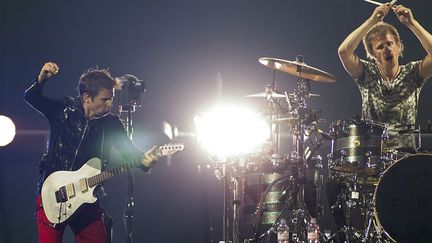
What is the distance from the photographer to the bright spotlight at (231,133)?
5367 millimetres

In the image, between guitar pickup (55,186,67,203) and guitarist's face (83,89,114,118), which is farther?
guitarist's face (83,89,114,118)

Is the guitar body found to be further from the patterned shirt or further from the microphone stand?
the patterned shirt

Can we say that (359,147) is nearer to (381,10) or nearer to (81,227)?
(381,10)

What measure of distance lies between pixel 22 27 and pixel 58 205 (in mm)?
3199

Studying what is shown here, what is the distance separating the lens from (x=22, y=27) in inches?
259

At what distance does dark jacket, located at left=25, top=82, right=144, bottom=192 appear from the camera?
422 centimetres

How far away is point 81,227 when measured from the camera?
414 cm

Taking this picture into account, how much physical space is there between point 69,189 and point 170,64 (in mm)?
2932

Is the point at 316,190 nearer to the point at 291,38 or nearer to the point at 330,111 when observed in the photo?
the point at 330,111

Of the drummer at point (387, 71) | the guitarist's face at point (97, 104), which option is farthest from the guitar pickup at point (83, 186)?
the drummer at point (387, 71)

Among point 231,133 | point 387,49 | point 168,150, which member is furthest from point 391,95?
point 168,150

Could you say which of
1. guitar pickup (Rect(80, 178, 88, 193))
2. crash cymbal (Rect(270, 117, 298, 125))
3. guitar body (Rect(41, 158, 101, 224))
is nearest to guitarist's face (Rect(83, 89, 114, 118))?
guitar body (Rect(41, 158, 101, 224))

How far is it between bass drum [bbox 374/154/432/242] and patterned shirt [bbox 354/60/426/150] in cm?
57

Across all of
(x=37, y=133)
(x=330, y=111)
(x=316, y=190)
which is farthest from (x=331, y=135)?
(x=37, y=133)
